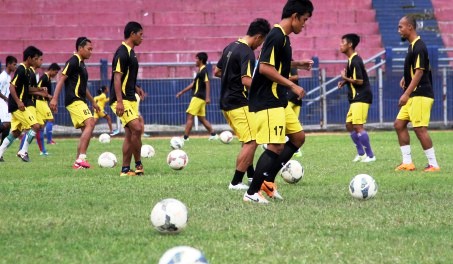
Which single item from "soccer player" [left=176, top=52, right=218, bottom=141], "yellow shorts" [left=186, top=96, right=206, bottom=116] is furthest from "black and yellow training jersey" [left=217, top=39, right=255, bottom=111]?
"yellow shorts" [left=186, top=96, right=206, bottom=116]

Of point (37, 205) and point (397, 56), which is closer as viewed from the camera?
point (37, 205)

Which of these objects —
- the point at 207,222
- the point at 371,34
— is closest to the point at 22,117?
the point at 207,222

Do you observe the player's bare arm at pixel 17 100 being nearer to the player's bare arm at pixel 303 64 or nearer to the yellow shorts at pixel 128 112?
the yellow shorts at pixel 128 112

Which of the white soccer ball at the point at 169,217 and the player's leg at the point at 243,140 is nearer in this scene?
the white soccer ball at the point at 169,217

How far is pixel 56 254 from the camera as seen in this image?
698 centimetres

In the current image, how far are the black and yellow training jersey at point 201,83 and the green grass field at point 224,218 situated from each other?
10029 mm

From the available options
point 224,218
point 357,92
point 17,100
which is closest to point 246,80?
point 224,218

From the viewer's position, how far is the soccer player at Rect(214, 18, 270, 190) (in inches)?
467

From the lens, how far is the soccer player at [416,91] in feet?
48.0

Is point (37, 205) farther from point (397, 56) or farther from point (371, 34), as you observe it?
point (371, 34)

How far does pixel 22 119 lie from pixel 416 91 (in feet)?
25.8

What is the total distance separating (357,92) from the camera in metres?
17.7

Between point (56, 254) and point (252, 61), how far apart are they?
5.66 meters

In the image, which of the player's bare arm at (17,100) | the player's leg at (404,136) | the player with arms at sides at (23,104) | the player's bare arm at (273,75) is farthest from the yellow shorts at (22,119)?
the player's bare arm at (273,75)
